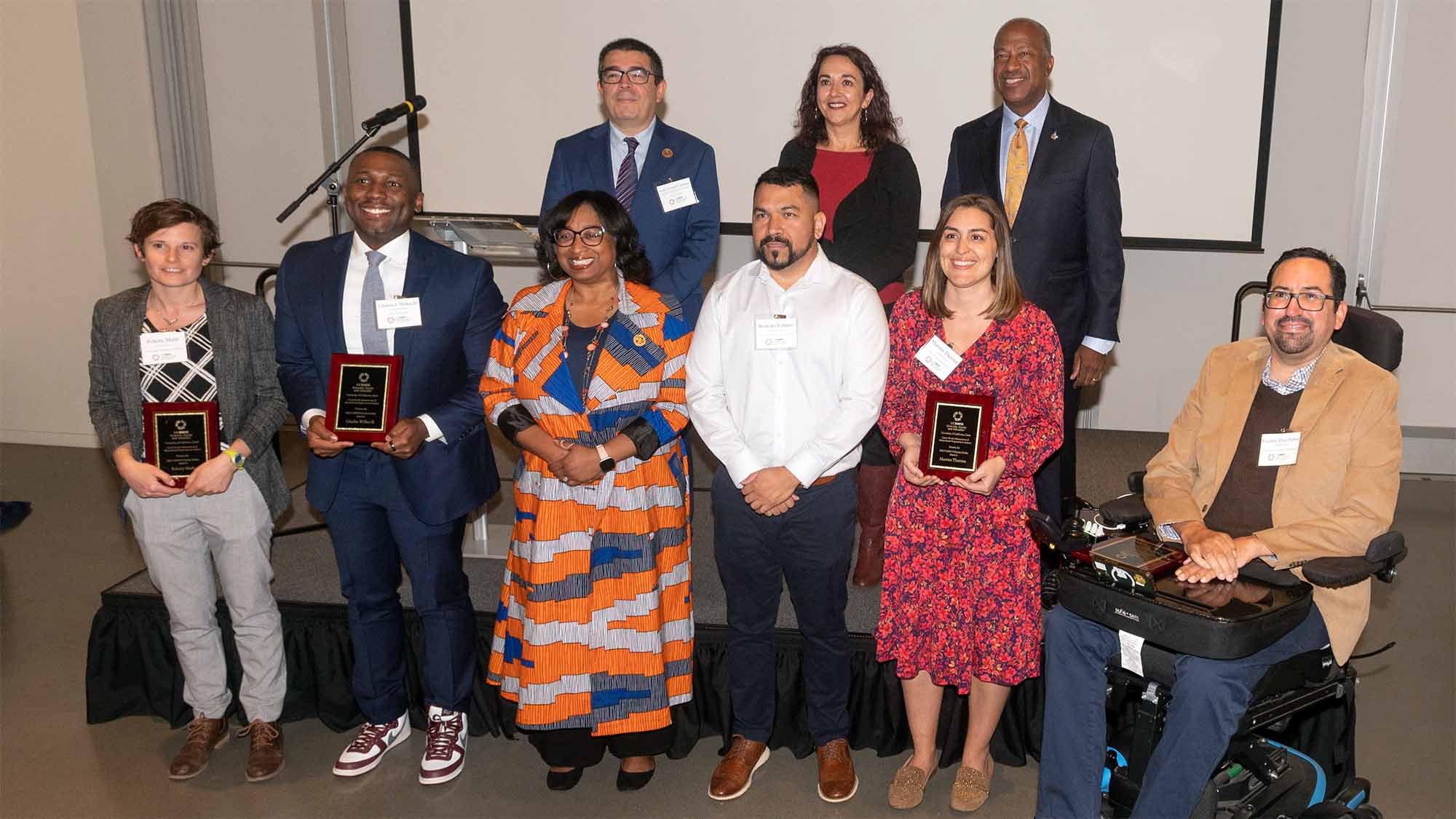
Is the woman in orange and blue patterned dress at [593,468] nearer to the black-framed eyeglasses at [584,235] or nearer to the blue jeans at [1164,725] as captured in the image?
the black-framed eyeglasses at [584,235]

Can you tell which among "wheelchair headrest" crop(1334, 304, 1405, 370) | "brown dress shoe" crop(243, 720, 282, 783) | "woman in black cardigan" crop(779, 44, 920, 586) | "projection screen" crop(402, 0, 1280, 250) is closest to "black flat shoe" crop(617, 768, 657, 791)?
"brown dress shoe" crop(243, 720, 282, 783)

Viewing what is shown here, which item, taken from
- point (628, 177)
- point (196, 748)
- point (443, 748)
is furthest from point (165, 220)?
point (443, 748)

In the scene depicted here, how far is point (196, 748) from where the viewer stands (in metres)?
3.35

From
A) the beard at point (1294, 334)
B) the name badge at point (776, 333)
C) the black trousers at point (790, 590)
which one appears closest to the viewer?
the beard at point (1294, 334)

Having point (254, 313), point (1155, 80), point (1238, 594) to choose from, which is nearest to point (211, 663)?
point (254, 313)

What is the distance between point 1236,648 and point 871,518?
139 cm

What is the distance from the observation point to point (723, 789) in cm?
313

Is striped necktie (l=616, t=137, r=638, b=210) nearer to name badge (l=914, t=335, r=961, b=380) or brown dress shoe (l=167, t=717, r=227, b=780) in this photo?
name badge (l=914, t=335, r=961, b=380)

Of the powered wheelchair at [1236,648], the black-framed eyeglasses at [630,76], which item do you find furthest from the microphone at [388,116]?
the powered wheelchair at [1236,648]

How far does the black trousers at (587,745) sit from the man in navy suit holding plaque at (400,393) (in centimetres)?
36

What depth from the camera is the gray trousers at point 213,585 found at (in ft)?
10.3

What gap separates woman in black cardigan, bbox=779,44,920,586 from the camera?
3328 mm

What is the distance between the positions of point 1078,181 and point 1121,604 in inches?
58.4

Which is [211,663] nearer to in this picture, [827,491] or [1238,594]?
[827,491]
